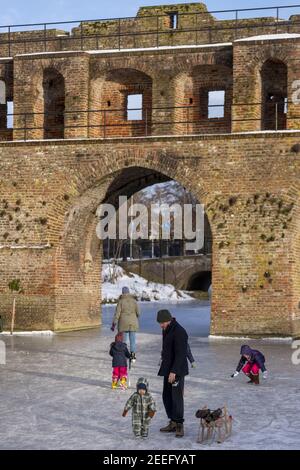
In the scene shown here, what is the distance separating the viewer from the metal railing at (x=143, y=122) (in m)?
24.5

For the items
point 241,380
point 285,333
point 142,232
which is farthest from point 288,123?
point 142,232

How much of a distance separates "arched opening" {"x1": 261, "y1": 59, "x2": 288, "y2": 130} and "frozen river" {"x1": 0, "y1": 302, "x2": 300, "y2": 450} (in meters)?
7.07

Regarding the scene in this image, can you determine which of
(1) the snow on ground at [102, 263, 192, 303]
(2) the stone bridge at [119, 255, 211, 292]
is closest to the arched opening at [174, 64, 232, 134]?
(1) the snow on ground at [102, 263, 192, 303]

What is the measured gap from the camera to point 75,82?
24.7m

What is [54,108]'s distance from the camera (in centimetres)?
2628

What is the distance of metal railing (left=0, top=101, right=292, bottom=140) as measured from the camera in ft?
80.3

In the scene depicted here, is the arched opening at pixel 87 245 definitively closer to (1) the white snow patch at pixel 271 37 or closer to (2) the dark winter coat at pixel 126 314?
(1) the white snow patch at pixel 271 37

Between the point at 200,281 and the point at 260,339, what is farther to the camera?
the point at 200,281

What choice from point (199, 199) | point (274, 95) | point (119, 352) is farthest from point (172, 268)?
point (119, 352)

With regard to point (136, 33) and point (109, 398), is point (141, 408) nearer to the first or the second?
point (109, 398)

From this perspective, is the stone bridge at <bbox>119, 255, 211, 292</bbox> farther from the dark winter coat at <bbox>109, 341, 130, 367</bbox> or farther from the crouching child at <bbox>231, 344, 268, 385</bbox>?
the dark winter coat at <bbox>109, 341, 130, 367</bbox>

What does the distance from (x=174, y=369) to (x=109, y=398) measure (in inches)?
119

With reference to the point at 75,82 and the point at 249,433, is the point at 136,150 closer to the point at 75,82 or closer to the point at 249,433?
the point at 75,82
